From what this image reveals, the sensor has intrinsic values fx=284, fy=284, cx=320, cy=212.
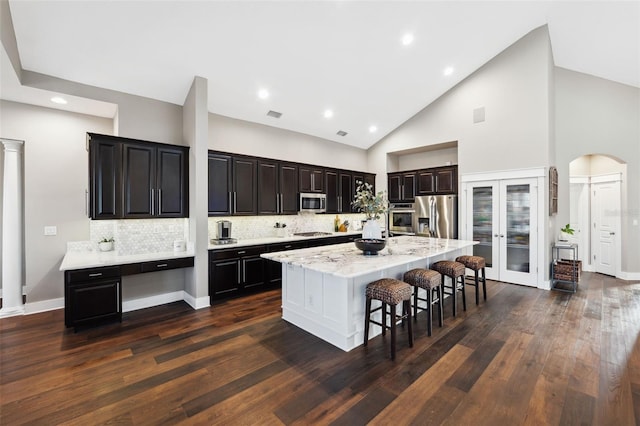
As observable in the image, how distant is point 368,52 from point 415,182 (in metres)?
3.48

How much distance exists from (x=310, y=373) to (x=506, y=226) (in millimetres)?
5000

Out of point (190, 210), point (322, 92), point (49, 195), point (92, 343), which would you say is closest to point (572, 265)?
point (322, 92)

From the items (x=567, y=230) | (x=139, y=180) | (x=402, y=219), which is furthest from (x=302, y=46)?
(x=567, y=230)

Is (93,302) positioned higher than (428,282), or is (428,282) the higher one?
(428,282)

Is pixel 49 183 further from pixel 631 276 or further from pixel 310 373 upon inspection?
pixel 631 276

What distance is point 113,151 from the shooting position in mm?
3842

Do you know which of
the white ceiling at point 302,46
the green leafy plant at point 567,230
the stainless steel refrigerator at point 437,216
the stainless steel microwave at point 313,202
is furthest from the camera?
the stainless steel refrigerator at point 437,216

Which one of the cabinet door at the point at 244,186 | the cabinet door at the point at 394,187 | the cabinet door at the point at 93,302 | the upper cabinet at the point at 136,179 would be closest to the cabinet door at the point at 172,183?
the upper cabinet at the point at 136,179

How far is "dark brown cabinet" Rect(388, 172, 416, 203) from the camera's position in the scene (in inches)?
283

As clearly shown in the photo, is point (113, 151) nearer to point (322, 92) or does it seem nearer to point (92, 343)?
point (92, 343)

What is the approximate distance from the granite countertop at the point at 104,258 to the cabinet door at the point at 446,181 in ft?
17.9

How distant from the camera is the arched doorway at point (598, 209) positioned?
595 centimetres

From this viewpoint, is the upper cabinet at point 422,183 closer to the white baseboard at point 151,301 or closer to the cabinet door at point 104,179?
the white baseboard at point 151,301

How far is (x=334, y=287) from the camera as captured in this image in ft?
10.1
